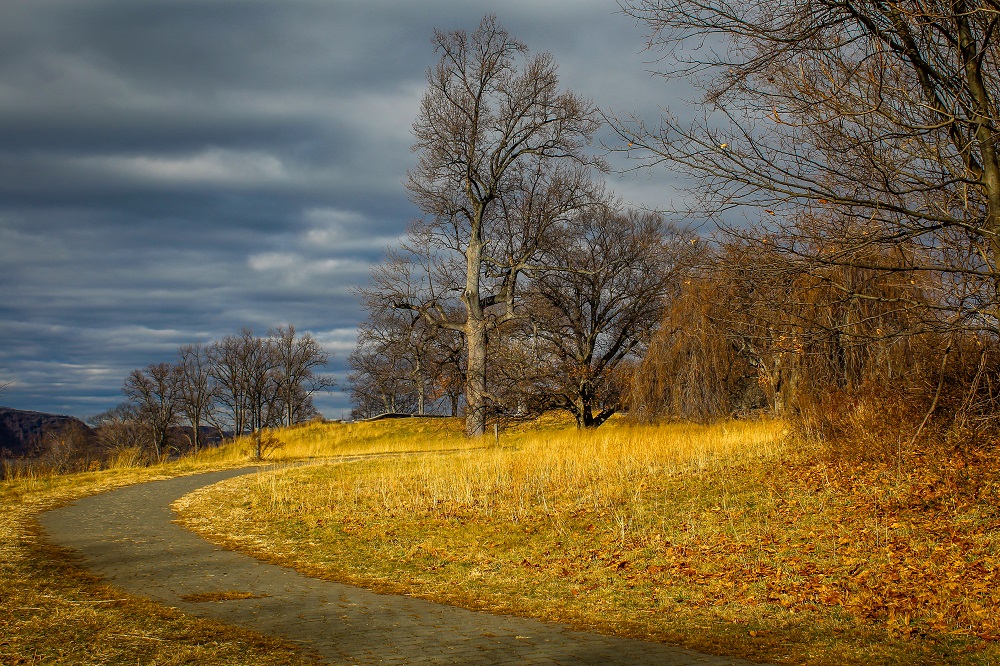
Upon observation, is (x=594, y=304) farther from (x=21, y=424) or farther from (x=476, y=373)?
(x=21, y=424)

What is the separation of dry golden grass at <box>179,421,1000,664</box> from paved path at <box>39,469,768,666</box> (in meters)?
0.56

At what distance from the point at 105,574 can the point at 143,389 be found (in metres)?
66.4

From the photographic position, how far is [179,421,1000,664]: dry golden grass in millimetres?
7445

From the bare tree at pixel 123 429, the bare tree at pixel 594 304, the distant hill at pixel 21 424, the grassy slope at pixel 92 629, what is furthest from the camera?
the distant hill at pixel 21 424

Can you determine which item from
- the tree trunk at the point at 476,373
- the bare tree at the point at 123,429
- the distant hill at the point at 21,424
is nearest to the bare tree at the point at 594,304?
the tree trunk at the point at 476,373

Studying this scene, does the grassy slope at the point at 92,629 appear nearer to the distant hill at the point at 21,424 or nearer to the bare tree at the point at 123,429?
the bare tree at the point at 123,429

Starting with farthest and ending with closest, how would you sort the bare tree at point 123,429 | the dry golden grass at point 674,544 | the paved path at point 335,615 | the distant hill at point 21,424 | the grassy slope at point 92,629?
1. the distant hill at point 21,424
2. the bare tree at point 123,429
3. the dry golden grass at point 674,544
4. the paved path at point 335,615
5. the grassy slope at point 92,629

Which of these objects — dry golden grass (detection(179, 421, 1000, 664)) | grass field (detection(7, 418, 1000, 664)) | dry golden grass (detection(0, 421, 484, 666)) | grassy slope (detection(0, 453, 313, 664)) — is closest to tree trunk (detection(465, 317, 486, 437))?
grass field (detection(7, 418, 1000, 664))

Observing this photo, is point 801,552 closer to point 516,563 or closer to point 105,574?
point 516,563

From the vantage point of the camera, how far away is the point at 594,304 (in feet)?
102

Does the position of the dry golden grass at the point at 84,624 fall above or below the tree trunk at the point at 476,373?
below

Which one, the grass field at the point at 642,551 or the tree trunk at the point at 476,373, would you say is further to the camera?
the tree trunk at the point at 476,373

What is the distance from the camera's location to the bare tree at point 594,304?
3023 cm

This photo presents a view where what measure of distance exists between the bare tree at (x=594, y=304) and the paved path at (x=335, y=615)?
19.1 meters
